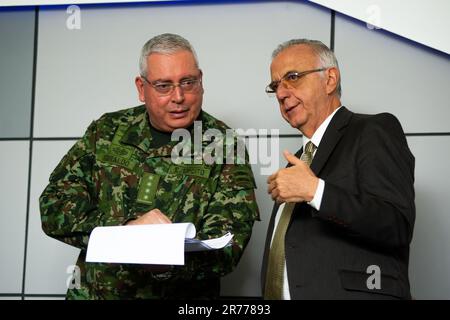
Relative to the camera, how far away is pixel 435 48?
11.2ft

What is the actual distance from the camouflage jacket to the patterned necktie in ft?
0.33

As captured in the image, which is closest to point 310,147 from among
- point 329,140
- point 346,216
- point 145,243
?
point 329,140

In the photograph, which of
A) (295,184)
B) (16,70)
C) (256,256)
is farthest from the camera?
(16,70)

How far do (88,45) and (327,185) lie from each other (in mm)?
2147

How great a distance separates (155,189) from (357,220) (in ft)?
2.71

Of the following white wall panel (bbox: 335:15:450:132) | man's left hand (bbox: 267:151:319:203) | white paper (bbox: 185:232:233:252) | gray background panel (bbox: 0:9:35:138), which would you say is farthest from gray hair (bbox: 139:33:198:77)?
gray background panel (bbox: 0:9:35:138)

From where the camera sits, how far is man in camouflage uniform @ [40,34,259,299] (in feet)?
7.96

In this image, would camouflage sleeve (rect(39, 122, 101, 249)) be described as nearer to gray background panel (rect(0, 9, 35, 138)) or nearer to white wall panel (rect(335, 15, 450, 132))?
gray background panel (rect(0, 9, 35, 138))

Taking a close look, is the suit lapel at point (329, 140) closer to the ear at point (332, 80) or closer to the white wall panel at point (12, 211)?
the ear at point (332, 80)

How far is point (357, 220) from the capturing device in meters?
2.07

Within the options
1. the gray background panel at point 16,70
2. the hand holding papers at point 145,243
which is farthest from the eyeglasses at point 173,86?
the gray background panel at point 16,70

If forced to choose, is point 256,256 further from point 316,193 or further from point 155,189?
point 316,193

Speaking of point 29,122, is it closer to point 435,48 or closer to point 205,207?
point 205,207
